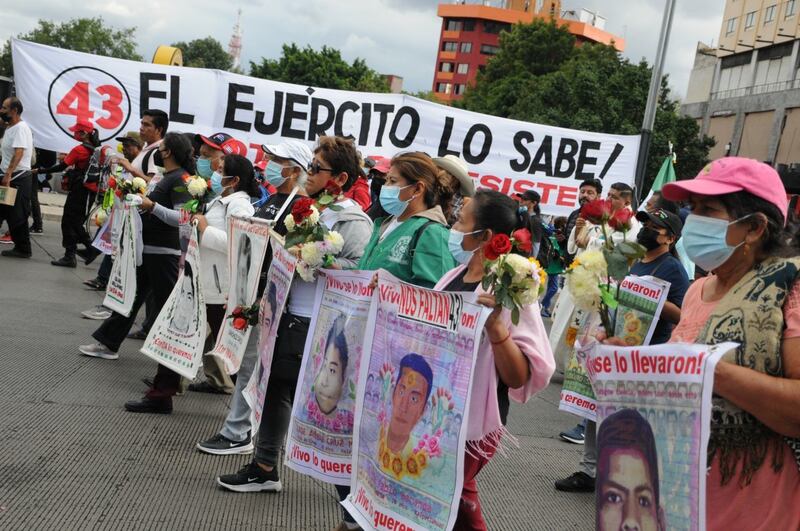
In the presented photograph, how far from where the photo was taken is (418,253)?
4113mm

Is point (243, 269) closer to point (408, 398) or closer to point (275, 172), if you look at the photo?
point (275, 172)

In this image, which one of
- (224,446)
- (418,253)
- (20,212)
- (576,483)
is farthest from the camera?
(20,212)

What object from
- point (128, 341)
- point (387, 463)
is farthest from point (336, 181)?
point (128, 341)

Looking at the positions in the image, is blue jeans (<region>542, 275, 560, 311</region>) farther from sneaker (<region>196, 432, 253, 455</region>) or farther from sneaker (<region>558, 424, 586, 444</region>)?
sneaker (<region>196, 432, 253, 455</region>)

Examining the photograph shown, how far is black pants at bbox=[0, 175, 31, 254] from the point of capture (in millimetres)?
12695

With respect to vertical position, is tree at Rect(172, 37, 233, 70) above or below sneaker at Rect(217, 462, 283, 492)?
above

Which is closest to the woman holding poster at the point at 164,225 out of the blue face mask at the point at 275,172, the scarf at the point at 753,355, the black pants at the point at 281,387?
the blue face mask at the point at 275,172

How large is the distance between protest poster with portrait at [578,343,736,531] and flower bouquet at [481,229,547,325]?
420 mm

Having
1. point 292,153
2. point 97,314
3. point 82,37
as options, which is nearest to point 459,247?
point 292,153

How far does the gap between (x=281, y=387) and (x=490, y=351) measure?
1853 mm

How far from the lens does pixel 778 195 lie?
2.61 metres

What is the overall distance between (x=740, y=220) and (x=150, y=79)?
10188 millimetres

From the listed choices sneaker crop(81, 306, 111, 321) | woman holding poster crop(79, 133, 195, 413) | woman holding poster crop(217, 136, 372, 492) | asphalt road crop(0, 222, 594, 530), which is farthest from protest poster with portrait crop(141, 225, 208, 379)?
sneaker crop(81, 306, 111, 321)

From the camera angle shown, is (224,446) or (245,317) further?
(224,446)
